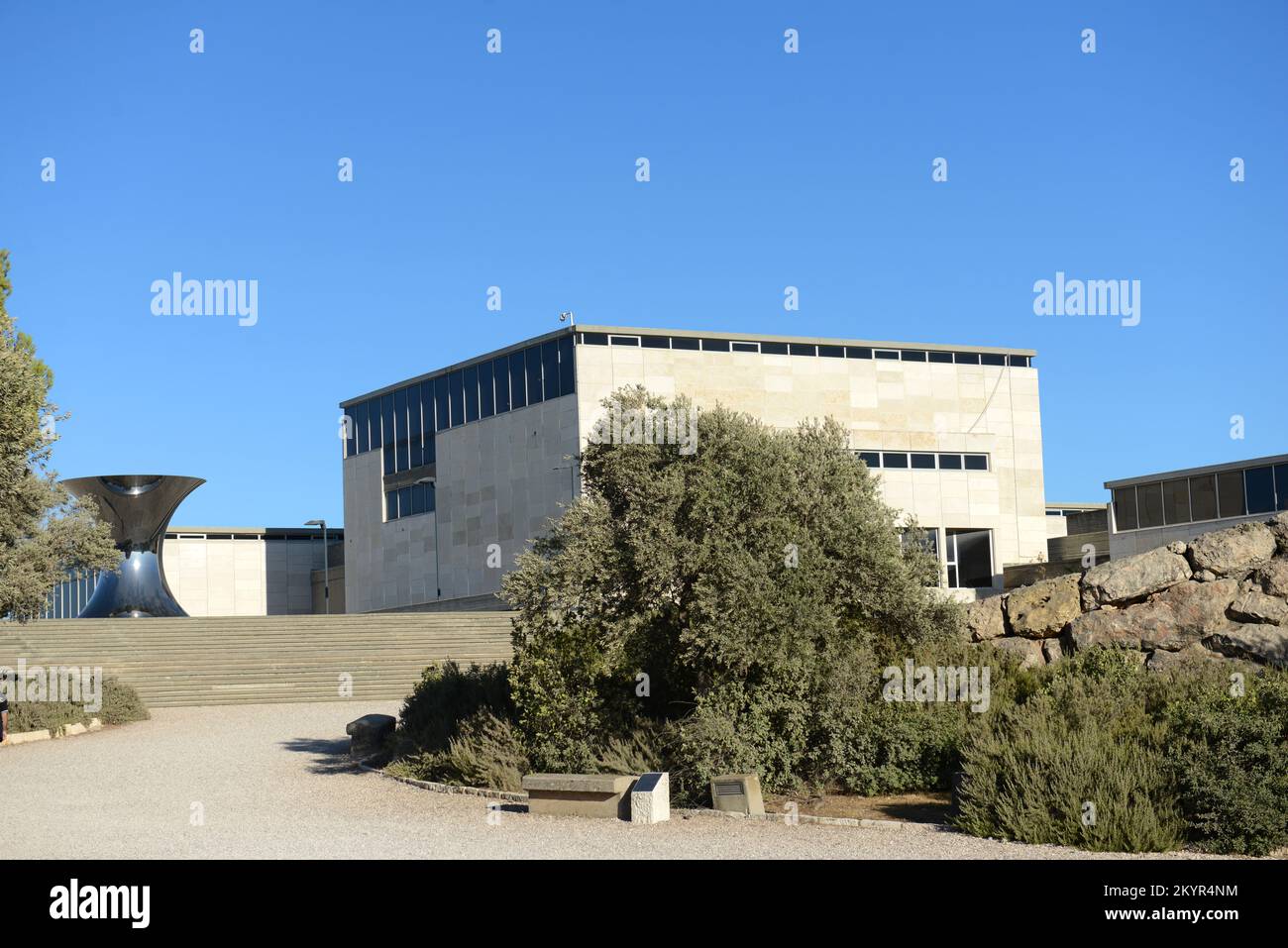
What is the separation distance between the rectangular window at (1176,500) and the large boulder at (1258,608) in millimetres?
25423

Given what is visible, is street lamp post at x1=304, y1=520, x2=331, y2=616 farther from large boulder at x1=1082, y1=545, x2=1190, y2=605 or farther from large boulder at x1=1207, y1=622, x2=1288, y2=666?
large boulder at x1=1207, y1=622, x2=1288, y2=666

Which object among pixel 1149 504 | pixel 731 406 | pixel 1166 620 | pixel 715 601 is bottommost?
pixel 1166 620

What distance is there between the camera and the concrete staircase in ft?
113

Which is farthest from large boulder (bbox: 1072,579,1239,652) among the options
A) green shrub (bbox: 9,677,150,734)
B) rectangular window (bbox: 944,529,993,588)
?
rectangular window (bbox: 944,529,993,588)

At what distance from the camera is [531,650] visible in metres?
18.6

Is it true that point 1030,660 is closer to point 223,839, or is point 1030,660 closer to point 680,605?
point 680,605

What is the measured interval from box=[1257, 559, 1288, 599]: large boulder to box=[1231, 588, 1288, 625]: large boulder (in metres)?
0.13

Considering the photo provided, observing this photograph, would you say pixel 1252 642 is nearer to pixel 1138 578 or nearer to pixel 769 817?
pixel 1138 578

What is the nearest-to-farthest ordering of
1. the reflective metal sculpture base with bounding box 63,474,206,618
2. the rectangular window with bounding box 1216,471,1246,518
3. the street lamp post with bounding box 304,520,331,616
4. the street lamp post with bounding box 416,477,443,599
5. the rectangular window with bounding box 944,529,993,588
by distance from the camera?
the rectangular window with bounding box 1216,471,1246,518, the reflective metal sculpture base with bounding box 63,474,206,618, the rectangular window with bounding box 944,529,993,588, the street lamp post with bounding box 416,477,443,599, the street lamp post with bounding box 304,520,331,616

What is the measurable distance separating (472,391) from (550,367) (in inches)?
266

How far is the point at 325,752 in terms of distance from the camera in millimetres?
23016

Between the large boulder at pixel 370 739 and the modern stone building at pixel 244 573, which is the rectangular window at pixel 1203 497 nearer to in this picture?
the large boulder at pixel 370 739

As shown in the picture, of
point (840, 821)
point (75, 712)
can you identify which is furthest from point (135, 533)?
point (840, 821)
